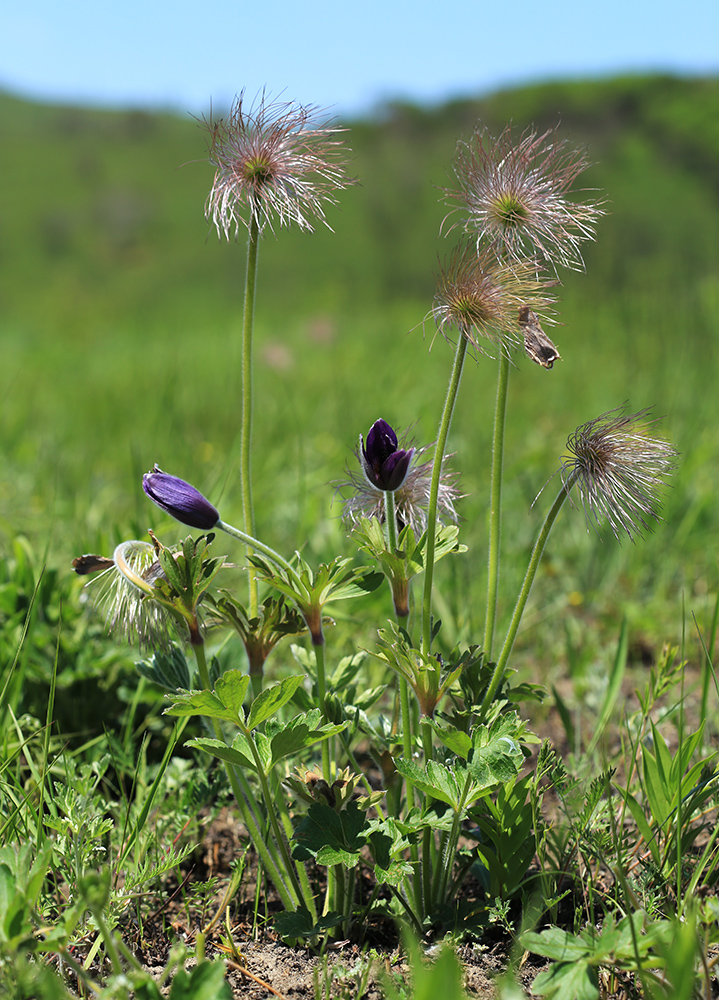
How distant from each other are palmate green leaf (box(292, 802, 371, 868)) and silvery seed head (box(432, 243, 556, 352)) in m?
0.71

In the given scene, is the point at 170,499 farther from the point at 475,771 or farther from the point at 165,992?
the point at 165,992

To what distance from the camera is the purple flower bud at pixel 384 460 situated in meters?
1.09

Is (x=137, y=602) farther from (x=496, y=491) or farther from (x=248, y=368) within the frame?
(x=496, y=491)

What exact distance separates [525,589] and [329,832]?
464mm

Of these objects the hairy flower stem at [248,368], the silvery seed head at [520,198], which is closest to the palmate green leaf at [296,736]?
the hairy flower stem at [248,368]

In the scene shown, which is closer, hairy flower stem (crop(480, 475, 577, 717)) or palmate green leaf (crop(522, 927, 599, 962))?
palmate green leaf (crop(522, 927, 599, 962))

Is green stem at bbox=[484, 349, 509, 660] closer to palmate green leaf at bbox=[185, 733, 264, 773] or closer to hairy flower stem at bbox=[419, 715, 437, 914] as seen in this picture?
hairy flower stem at bbox=[419, 715, 437, 914]

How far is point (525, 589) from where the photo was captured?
1124mm

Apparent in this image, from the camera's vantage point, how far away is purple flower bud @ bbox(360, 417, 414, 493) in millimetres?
1091

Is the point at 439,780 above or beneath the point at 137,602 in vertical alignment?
beneath

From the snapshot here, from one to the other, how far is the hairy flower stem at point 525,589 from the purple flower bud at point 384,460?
0.72 feet

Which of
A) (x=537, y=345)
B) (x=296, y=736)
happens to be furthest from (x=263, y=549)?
(x=537, y=345)

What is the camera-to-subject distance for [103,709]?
73.0 inches

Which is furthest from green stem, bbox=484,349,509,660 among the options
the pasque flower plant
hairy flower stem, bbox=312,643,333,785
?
hairy flower stem, bbox=312,643,333,785
